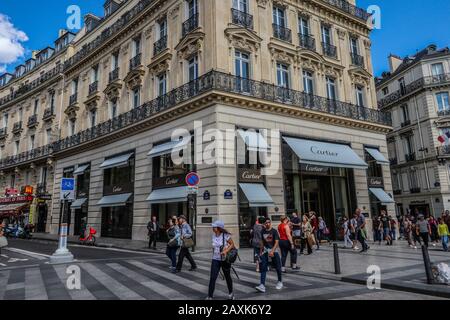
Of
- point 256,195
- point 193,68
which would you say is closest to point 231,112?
point 193,68

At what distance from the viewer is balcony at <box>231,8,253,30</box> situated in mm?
16984

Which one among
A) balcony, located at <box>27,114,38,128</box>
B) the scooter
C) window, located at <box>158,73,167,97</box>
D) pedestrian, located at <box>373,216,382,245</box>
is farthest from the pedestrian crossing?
balcony, located at <box>27,114,38,128</box>

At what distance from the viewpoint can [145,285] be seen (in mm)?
7148

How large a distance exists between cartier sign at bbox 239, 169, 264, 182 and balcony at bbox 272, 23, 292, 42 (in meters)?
8.11

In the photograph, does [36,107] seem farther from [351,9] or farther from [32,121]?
[351,9]

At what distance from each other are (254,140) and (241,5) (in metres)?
7.73

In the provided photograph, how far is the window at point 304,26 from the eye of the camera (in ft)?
65.4

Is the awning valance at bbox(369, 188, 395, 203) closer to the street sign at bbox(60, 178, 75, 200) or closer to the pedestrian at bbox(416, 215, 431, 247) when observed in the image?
the pedestrian at bbox(416, 215, 431, 247)

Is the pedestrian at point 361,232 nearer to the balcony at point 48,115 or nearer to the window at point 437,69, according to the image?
the window at point 437,69
